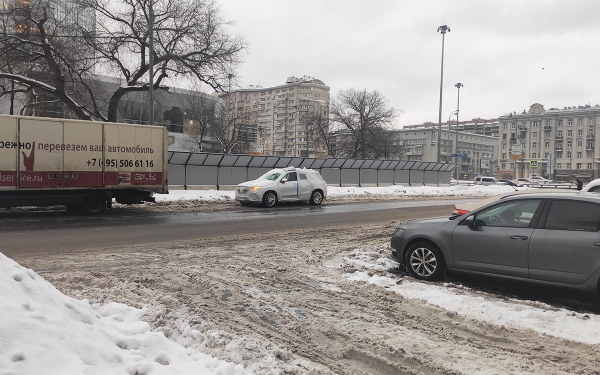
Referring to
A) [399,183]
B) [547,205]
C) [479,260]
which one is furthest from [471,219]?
[399,183]

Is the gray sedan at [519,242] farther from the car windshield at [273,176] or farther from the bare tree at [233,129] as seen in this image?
the bare tree at [233,129]

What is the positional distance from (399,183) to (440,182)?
6.45 m

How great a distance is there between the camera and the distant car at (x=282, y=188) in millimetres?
18531

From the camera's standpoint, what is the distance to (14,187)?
13734 mm

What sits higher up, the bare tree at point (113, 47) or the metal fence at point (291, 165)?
the bare tree at point (113, 47)

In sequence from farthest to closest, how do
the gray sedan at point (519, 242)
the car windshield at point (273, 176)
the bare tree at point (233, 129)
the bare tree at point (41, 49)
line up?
the bare tree at point (233, 129), the bare tree at point (41, 49), the car windshield at point (273, 176), the gray sedan at point (519, 242)

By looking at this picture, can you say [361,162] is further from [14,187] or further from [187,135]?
[187,135]

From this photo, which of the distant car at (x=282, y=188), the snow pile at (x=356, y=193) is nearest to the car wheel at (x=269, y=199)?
the distant car at (x=282, y=188)

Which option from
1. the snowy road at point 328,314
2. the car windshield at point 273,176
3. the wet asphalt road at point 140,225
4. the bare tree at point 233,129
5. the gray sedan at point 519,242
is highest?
the bare tree at point 233,129

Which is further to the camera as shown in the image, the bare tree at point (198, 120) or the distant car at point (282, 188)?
the bare tree at point (198, 120)

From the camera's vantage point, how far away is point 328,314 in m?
5.20

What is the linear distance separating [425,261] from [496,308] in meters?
1.57

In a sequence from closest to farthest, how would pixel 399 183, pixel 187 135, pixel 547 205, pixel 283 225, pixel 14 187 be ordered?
pixel 547 205 → pixel 283 225 → pixel 14 187 → pixel 399 183 → pixel 187 135

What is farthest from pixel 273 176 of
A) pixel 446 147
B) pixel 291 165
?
pixel 446 147
